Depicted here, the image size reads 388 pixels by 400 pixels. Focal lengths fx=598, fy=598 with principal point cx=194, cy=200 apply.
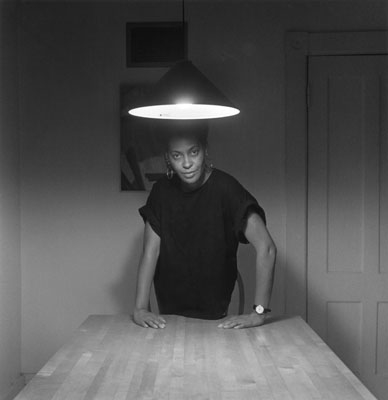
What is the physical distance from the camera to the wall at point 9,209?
357 centimetres

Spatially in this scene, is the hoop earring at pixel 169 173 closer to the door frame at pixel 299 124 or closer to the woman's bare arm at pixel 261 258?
the woman's bare arm at pixel 261 258

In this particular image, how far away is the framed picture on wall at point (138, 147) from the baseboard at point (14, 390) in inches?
55.8

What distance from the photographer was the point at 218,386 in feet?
5.27

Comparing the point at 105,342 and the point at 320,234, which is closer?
the point at 105,342

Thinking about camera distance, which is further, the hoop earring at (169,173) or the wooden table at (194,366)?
the hoop earring at (169,173)

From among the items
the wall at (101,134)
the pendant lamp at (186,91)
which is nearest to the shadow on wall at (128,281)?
the wall at (101,134)

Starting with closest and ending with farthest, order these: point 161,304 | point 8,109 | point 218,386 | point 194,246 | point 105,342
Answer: point 218,386 → point 105,342 → point 194,246 → point 161,304 → point 8,109

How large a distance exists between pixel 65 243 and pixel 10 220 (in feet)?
1.23

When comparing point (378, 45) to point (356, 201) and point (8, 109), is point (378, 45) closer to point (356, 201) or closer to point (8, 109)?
point (356, 201)

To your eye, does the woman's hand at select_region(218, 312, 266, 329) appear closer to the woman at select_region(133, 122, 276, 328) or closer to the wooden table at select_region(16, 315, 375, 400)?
the wooden table at select_region(16, 315, 375, 400)

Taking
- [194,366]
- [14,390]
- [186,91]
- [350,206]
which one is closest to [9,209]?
[14,390]

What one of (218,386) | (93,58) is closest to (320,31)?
(93,58)

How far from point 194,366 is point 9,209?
2256 mm

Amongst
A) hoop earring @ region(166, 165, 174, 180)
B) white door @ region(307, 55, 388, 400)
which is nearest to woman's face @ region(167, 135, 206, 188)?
hoop earring @ region(166, 165, 174, 180)
